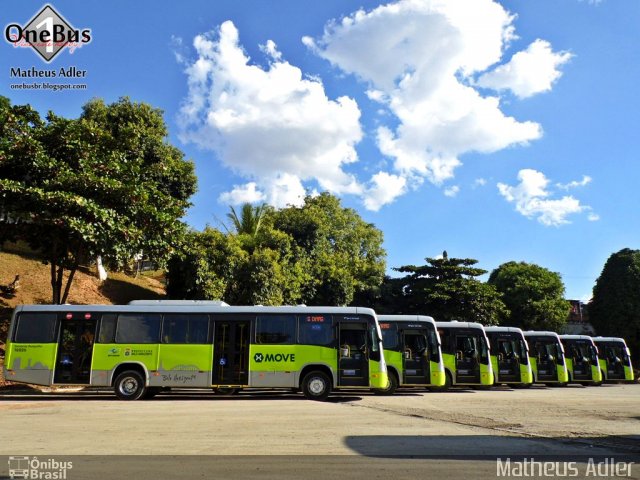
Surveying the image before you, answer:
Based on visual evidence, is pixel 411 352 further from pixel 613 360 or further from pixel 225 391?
pixel 613 360

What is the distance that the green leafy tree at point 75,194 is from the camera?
16531 millimetres

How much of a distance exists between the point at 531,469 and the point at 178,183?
25263 mm

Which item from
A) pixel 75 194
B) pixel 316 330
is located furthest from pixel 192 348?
pixel 75 194

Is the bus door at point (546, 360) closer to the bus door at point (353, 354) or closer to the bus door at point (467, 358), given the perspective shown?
the bus door at point (467, 358)

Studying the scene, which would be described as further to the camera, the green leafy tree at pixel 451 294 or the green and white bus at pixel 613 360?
the green leafy tree at pixel 451 294

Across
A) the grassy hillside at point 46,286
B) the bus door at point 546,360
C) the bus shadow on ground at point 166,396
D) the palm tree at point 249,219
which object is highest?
the palm tree at point 249,219

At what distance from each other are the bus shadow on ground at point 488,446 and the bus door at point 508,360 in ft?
45.2

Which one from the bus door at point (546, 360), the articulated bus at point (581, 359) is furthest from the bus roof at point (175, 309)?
the articulated bus at point (581, 359)

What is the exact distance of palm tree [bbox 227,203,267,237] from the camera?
31.3m

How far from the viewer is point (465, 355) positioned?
2103cm

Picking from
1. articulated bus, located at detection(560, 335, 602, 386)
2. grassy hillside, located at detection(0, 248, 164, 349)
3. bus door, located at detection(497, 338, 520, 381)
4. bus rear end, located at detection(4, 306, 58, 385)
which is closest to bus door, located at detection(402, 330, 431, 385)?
bus door, located at detection(497, 338, 520, 381)

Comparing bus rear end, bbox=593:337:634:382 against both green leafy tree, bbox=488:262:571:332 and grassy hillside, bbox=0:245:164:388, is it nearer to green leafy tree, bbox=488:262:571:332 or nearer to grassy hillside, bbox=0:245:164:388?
green leafy tree, bbox=488:262:571:332

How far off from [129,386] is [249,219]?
55.9 feet

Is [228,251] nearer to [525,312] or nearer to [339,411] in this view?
[339,411]
